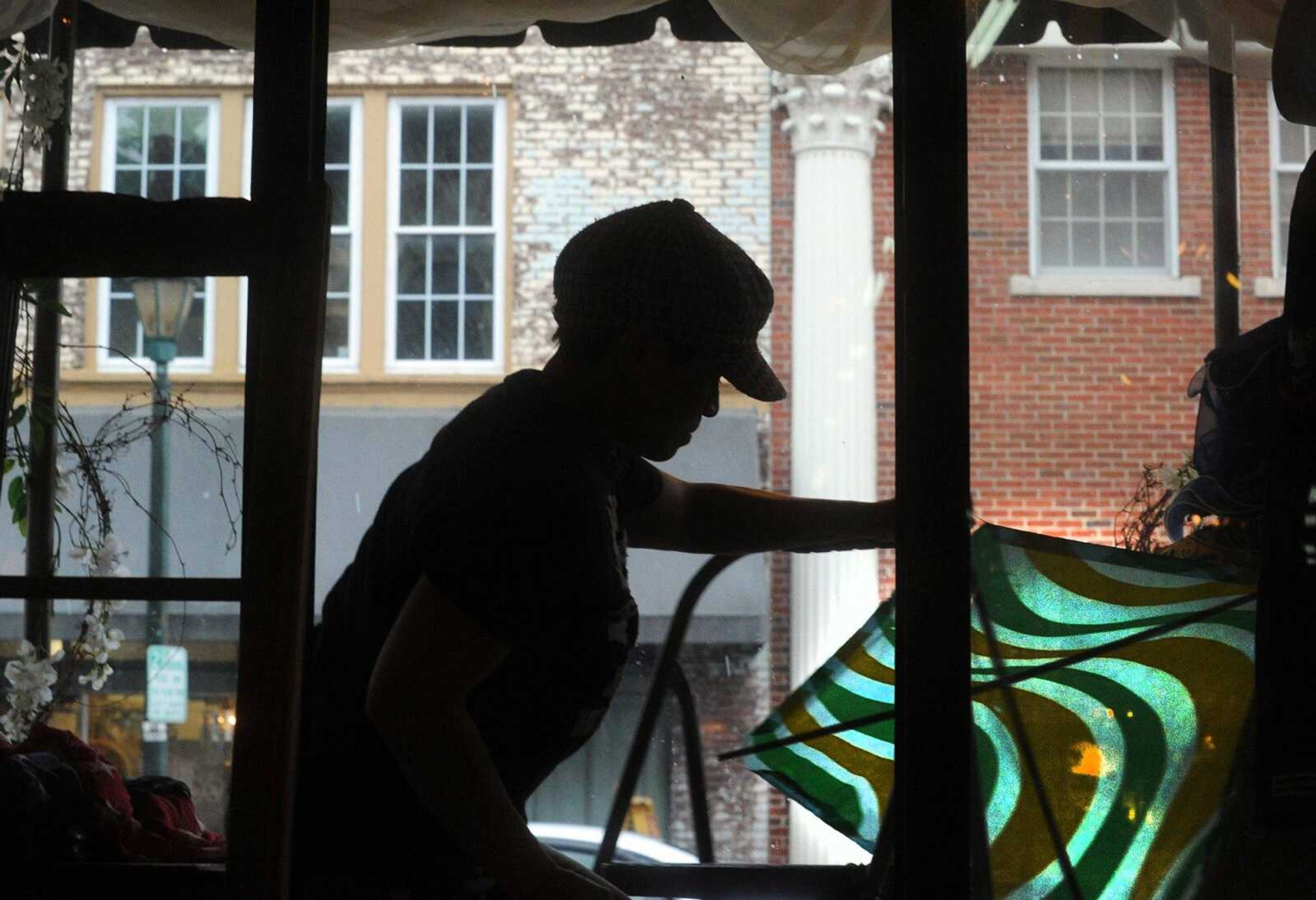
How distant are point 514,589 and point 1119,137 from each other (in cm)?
150

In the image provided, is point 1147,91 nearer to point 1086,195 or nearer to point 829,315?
point 1086,195

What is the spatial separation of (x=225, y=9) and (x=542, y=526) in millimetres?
863

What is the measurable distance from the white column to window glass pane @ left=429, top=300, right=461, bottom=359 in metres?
1.93

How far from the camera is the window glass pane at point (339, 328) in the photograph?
6.87m

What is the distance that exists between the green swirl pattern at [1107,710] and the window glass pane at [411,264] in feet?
18.5

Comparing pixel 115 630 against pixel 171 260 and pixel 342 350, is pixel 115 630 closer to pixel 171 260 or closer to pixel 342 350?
pixel 171 260

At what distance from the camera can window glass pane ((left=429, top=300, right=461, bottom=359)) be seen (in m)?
6.83

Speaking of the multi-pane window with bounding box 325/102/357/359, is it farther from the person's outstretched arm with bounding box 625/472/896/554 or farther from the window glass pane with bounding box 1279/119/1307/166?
the window glass pane with bounding box 1279/119/1307/166

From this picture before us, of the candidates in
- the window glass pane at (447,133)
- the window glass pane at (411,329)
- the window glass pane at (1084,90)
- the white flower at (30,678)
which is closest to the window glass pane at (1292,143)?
the window glass pane at (1084,90)

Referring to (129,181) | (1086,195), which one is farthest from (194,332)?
(1086,195)

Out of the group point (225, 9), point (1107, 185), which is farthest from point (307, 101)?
point (1107, 185)

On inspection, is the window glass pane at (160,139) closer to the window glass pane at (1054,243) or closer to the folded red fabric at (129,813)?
the folded red fabric at (129,813)

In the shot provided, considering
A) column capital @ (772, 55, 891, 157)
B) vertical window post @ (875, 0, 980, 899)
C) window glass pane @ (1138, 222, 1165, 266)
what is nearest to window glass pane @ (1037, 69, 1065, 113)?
window glass pane @ (1138, 222, 1165, 266)

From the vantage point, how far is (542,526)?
959mm
